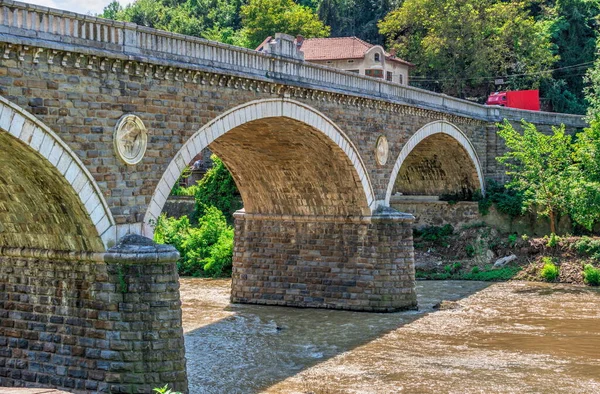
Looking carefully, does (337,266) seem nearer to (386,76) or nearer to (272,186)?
(272,186)

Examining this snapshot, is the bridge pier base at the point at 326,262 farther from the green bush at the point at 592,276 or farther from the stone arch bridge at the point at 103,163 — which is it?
the green bush at the point at 592,276

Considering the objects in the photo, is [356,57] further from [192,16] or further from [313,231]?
[192,16]

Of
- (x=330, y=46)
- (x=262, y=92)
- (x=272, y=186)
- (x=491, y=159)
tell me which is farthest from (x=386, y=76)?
(x=262, y=92)

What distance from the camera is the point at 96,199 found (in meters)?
16.5

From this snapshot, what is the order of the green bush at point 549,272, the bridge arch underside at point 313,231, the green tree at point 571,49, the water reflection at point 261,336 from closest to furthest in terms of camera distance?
the water reflection at point 261,336, the bridge arch underside at point 313,231, the green bush at point 549,272, the green tree at point 571,49

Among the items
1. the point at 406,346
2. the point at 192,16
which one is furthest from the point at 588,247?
the point at 192,16

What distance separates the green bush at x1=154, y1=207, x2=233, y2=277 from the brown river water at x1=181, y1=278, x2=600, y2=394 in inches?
178

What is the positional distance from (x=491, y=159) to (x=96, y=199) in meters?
26.5

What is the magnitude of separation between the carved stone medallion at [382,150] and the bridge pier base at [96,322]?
1293 cm

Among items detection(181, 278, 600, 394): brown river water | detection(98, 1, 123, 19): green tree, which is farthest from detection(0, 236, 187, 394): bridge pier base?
detection(98, 1, 123, 19): green tree

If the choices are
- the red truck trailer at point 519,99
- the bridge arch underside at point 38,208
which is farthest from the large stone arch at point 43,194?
the red truck trailer at point 519,99

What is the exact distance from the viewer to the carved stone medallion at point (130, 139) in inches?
671

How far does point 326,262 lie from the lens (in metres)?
28.0

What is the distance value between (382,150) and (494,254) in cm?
962
